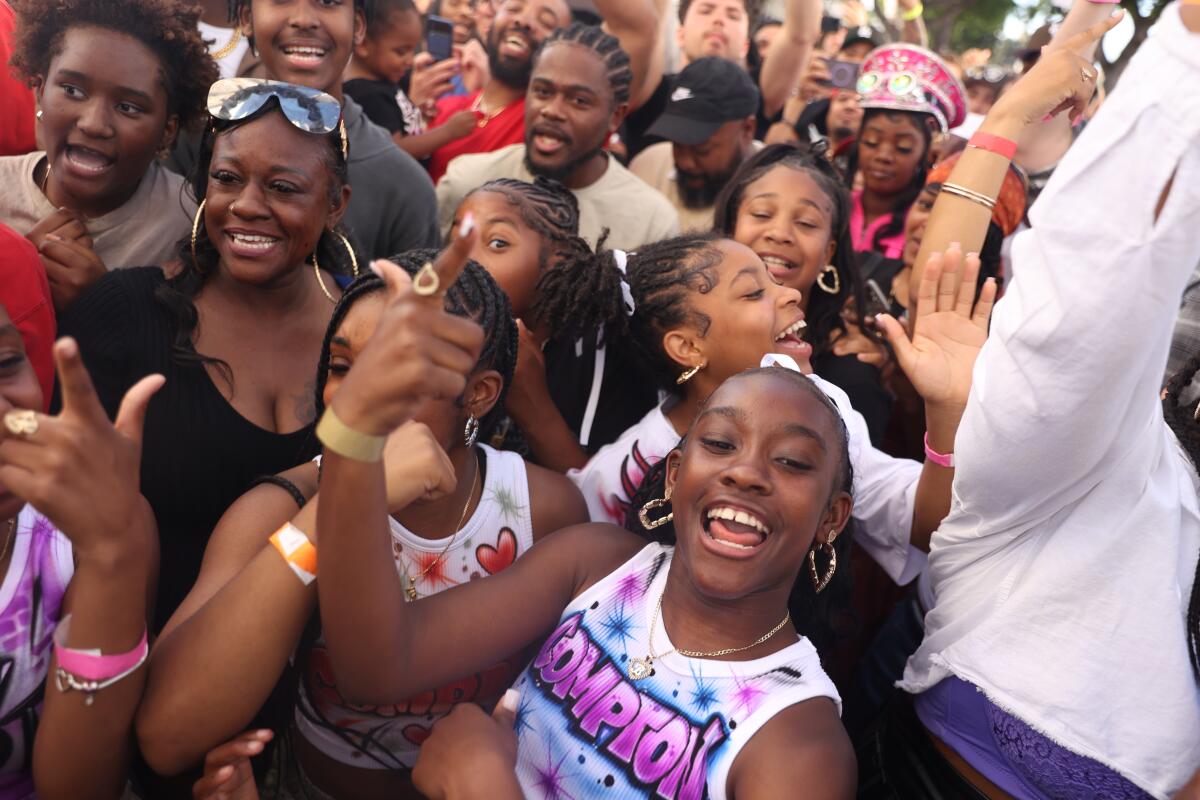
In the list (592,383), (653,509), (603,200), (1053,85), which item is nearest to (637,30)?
(603,200)

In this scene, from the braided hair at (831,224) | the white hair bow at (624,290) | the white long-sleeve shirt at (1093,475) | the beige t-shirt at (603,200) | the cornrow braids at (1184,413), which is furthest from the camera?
the beige t-shirt at (603,200)

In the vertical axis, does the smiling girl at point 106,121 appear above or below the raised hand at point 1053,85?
below

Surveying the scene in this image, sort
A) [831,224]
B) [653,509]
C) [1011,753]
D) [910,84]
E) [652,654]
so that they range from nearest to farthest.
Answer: [1011,753]
[652,654]
[653,509]
[831,224]
[910,84]

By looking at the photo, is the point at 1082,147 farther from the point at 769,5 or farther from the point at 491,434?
the point at 769,5

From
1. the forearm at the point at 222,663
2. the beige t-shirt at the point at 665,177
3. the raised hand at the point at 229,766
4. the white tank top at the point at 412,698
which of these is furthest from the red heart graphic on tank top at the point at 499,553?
the beige t-shirt at the point at 665,177

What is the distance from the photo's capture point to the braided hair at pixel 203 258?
2494 mm

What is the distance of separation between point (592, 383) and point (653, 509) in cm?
87

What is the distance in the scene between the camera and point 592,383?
3295 millimetres

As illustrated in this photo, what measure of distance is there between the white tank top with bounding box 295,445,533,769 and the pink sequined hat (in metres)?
3.58

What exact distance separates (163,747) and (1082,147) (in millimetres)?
1844

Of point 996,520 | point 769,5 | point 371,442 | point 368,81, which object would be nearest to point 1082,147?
point 996,520

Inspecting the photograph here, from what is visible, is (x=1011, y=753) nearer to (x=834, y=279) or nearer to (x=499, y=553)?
(x=499, y=553)

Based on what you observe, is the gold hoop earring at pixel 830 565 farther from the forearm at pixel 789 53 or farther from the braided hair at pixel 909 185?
the forearm at pixel 789 53

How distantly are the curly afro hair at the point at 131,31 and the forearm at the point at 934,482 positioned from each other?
7.53 feet
